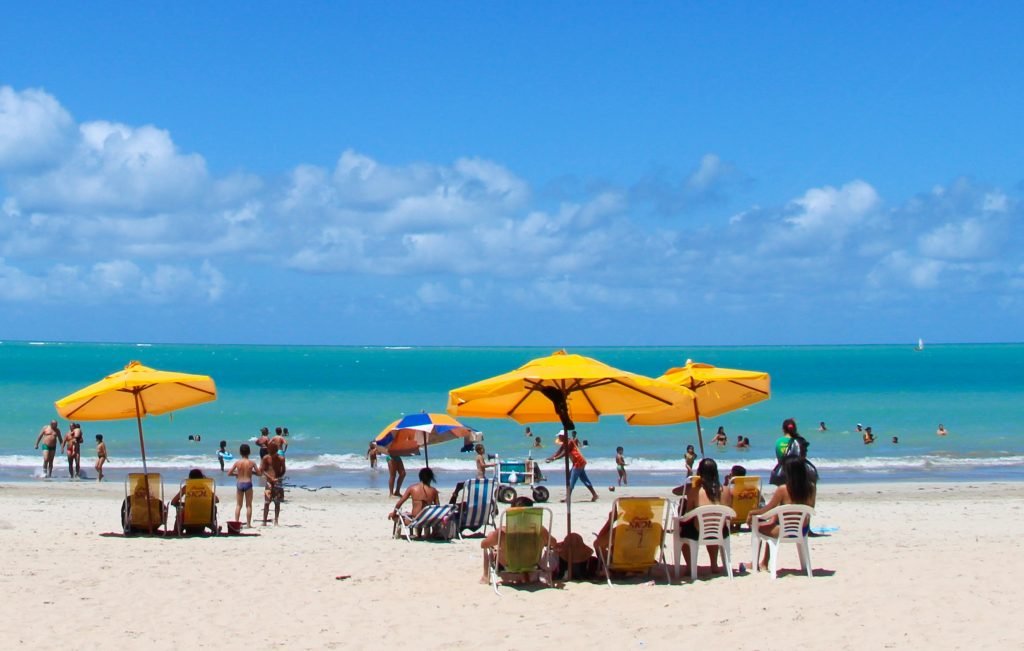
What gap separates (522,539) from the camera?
9031mm

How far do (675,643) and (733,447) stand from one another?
27826 mm

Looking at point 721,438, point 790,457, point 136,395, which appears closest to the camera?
point 790,457

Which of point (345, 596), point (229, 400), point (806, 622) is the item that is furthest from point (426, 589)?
point (229, 400)

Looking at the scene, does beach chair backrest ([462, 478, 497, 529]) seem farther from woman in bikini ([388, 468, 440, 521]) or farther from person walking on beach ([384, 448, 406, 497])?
person walking on beach ([384, 448, 406, 497])

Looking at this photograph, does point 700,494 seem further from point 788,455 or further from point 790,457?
point 788,455

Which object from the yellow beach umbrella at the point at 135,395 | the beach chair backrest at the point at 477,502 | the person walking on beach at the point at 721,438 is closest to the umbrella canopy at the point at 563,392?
the beach chair backrest at the point at 477,502

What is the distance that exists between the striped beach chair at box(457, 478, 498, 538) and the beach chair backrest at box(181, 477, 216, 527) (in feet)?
9.97

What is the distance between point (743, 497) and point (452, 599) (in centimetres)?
516

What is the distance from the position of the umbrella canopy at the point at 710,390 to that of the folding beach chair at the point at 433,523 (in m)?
2.70

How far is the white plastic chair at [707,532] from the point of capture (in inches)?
363

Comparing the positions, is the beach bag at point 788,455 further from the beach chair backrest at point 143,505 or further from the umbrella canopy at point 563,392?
the beach chair backrest at point 143,505

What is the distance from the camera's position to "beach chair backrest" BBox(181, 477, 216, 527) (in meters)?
13.0

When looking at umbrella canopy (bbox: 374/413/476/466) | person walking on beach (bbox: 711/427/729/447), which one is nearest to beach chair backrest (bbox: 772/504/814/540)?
umbrella canopy (bbox: 374/413/476/466)

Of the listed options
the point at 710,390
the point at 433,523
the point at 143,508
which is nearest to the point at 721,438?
the point at 433,523
